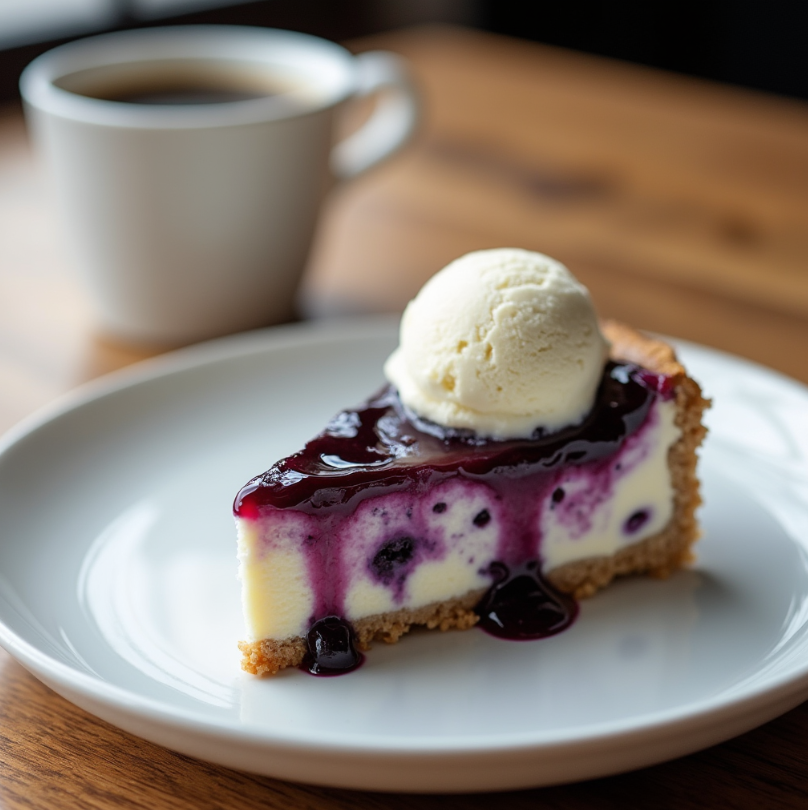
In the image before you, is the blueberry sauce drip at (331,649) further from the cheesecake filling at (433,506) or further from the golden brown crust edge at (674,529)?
the golden brown crust edge at (674,529)

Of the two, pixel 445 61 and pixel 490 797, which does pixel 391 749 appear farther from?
pixel 445 61

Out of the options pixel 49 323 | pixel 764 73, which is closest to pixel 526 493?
pixel 49 323

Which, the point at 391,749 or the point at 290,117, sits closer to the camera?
the point at 391,749

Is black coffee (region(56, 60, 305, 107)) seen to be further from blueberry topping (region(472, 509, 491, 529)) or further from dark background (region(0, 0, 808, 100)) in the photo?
dark background (region(0, 0, 808, 100))

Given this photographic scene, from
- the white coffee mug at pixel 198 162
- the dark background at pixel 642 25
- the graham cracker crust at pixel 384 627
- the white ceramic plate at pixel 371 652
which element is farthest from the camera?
the dark background at pixel 642 25

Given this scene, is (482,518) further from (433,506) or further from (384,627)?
(384,627)

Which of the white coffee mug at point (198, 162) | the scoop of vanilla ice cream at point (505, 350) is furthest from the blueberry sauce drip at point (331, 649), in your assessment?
the white coffee mug at point (198, 162)

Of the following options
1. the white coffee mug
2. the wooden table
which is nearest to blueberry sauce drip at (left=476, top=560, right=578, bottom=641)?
the wooden table
